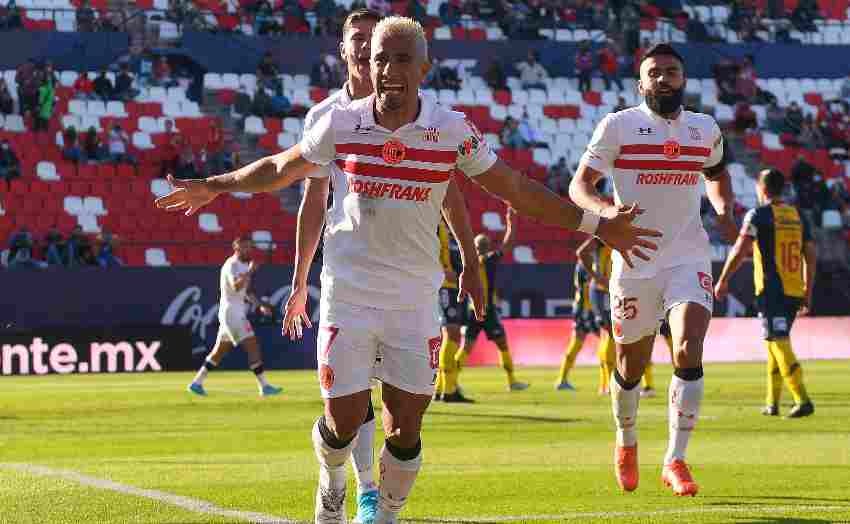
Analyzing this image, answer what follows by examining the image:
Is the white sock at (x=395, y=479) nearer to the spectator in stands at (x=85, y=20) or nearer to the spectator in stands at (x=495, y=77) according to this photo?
the spectator in stands at (x=85, y=20)

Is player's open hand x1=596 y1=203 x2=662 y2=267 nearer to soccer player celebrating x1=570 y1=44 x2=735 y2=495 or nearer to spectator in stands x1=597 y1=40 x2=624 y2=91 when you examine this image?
soccer player celebrating x1=570 y1=44 x2=735 y2=495

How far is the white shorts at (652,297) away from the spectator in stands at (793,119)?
1287 inches

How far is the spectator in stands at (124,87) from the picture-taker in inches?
1458

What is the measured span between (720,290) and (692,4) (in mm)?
32725

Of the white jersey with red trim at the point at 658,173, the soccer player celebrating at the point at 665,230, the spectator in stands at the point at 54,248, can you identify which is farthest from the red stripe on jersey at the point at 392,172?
the spectator in stands at the point at 54,248

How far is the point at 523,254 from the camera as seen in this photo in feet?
111

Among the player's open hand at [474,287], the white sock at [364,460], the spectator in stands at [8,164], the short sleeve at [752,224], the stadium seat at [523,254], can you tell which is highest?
the player's open hand at [474,287]

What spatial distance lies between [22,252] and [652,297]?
71.5 feet

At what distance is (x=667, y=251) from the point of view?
9586 millimetres

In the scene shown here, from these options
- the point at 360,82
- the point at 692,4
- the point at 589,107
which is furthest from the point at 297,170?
the point at 692,4

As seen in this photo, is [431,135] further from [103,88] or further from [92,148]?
[103,88]

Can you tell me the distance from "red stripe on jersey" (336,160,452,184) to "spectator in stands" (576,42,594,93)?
115ft

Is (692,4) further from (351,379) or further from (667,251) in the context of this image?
(351,379)

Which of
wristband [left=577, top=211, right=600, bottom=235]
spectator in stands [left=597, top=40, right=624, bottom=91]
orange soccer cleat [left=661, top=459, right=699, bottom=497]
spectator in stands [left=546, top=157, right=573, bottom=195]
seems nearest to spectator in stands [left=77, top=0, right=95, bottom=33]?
spectator in stands [left=546, top=157, right=573, bottom=195]
